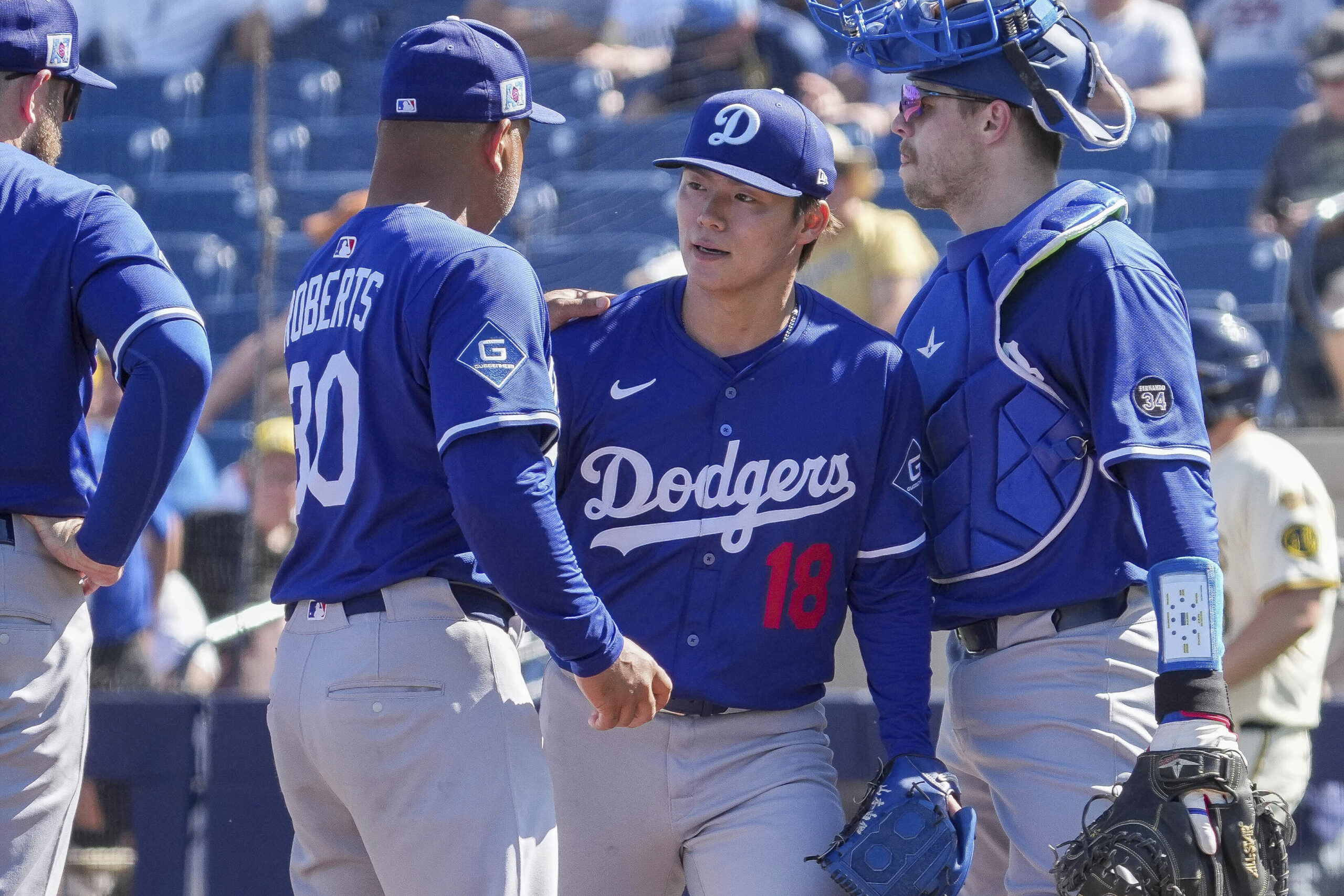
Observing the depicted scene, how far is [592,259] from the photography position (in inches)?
281

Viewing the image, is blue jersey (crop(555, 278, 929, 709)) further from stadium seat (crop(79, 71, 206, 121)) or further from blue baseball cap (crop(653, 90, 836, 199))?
stadium seat (crop(79, 71, 206, 121))

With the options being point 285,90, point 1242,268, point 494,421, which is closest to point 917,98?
point 494,421

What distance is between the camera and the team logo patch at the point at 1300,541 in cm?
397

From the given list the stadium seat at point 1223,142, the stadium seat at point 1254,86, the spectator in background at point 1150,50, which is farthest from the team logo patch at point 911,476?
the stadium seat at point 1254,86

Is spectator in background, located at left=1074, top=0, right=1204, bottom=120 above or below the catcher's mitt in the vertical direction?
above

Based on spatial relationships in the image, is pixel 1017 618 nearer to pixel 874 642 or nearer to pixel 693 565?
pixel 874 642

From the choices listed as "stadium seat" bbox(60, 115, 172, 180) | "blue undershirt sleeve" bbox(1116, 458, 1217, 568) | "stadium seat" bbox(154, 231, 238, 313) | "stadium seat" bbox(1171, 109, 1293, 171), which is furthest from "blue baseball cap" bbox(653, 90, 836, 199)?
"stadium seat" bbox(60, 115, 172, 180)

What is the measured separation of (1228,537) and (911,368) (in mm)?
1676

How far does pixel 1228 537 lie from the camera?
4090 mm

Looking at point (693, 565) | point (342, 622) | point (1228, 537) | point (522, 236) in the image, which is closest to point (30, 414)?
point (342, 622)

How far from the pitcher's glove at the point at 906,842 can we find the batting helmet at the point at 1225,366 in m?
1.83

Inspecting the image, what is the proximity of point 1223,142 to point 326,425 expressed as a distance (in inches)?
261

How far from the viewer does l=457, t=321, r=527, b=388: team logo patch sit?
237 cm

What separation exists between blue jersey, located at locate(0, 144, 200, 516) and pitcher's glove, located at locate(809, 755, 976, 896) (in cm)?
146
